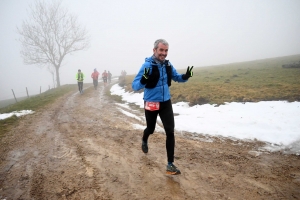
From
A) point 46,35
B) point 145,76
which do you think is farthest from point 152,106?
point 46,35

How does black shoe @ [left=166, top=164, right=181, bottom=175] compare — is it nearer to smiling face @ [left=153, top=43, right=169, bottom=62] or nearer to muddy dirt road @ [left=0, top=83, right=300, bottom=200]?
muddy dirt road @ [left=0, top=83, right=300, bottom=200]

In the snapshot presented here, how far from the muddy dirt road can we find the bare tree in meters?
28.1

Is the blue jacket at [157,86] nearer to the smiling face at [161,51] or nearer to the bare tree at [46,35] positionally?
the smiling face at [161,51]

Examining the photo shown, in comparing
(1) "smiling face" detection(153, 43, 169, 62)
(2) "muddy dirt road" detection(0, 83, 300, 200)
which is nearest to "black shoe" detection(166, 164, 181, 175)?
(2) "muddy dirt road" detection(0, 83, 300, 200)

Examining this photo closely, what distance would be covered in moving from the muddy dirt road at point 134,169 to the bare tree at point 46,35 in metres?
28.1

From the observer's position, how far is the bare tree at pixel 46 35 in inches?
1185

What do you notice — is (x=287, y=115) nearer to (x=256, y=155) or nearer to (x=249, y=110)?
(x=249, y=110)

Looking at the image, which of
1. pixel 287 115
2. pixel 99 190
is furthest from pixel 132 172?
pixel 287 115

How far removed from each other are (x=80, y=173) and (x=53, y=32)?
33943 mm

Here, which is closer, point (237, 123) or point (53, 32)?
point (237, 123)

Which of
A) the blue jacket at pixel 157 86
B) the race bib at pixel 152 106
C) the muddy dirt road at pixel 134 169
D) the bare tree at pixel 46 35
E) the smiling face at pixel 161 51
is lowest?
the muddy dirt road at pixel 134 169

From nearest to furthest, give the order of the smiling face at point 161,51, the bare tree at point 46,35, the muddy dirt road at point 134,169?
the muddy dirt road at point 134,169
the smiling face at point 161,51
the bare tree at point 46,35

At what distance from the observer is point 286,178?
3.41 meters

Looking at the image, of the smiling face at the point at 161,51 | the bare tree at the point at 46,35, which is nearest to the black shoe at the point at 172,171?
the smiling face at the point at 161,51
